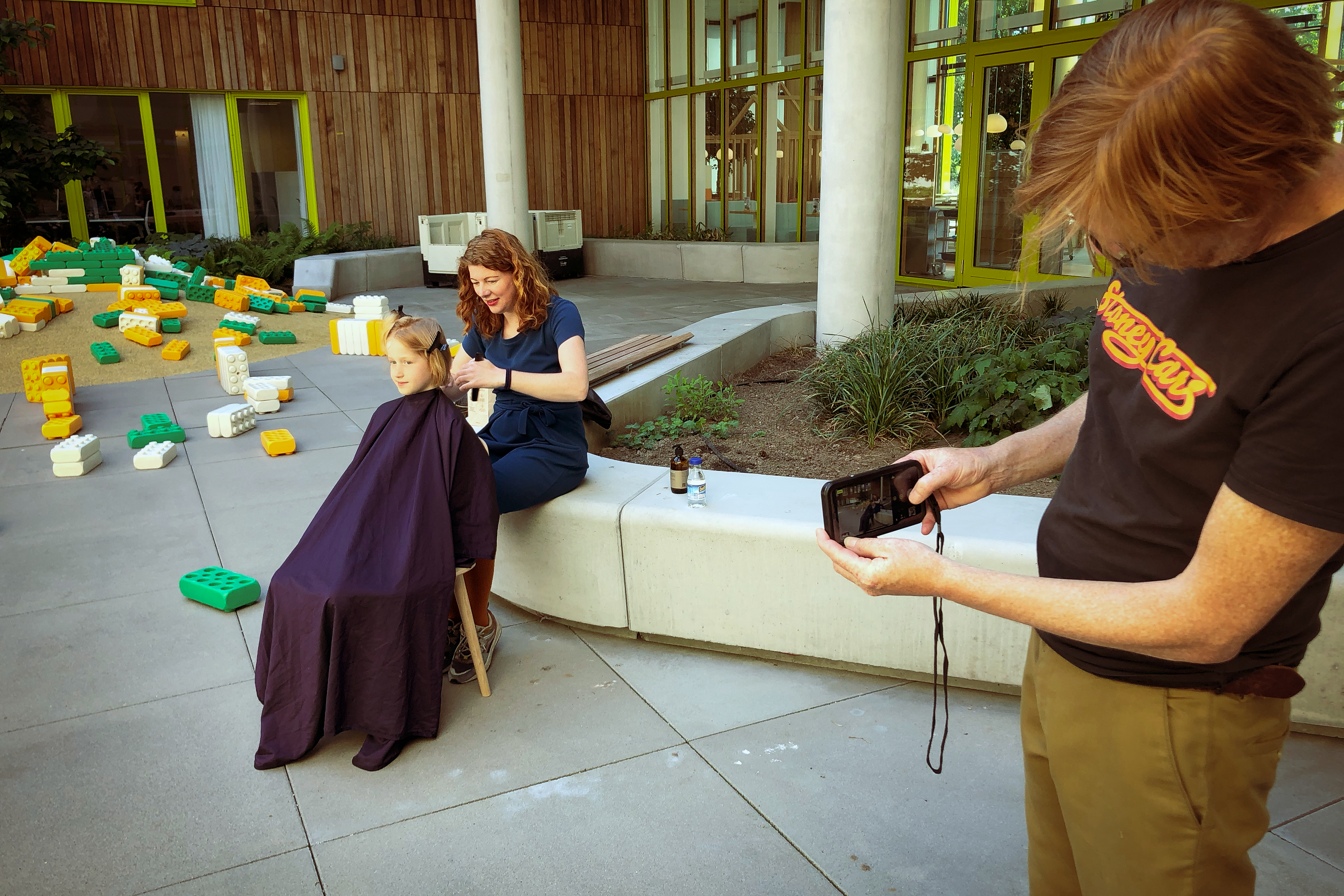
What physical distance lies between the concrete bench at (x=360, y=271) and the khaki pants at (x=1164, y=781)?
42.3 ft

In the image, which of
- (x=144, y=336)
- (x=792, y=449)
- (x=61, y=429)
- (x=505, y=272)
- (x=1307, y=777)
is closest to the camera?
(x=1307, y=777)

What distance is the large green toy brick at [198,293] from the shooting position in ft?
37.3

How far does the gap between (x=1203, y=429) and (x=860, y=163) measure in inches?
237

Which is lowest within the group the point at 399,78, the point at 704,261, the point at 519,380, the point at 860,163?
the point at 704,261

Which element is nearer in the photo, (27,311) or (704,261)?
(27,311)

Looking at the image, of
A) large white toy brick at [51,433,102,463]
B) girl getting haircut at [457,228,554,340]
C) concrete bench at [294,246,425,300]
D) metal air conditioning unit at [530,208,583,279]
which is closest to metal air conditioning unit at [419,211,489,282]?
concrete bench at [294,246,425,300]

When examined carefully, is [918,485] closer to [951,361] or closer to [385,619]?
[385,619]

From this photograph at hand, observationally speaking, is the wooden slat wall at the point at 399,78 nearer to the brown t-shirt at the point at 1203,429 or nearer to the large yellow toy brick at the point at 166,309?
the large yellow toy brick at the point at 166,309

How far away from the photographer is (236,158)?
16109mm

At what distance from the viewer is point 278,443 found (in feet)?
20.2

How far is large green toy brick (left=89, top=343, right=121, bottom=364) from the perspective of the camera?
8.82 m

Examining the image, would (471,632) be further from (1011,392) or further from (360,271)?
(360,271)

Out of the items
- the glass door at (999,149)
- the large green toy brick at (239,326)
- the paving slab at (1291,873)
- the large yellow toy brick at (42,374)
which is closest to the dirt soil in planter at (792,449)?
the paving slab at (1291,873)

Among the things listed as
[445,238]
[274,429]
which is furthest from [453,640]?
[445,238]
